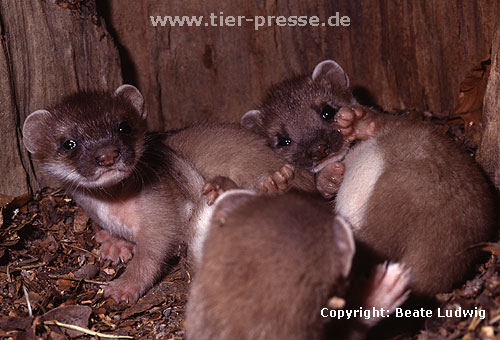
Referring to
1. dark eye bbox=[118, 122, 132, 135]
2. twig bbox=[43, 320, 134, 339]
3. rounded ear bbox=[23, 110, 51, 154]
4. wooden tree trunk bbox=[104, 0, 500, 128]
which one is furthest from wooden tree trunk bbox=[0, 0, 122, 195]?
twig bbox=[43, 320, 134, 339]

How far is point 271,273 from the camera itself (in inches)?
121

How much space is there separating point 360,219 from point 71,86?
3.61 m

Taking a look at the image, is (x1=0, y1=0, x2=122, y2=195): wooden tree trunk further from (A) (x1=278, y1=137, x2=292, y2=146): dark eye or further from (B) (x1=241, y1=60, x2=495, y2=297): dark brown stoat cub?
(B) (x1=241, y1=60, x2=495, y2=297): dark brown stoat cub

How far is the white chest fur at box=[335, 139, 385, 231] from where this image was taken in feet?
15.6

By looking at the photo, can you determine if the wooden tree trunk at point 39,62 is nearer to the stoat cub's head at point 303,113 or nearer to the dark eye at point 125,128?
the dark eye at point 125,128

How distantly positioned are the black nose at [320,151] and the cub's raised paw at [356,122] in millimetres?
353

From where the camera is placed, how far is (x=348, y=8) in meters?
7.01

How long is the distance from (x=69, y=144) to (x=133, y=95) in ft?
3.16

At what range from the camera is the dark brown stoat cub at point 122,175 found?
5434 millimetres

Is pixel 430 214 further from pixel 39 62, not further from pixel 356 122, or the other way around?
pixel 39 62

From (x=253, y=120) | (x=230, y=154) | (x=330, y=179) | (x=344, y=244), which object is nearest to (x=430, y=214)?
(x=344, y=244)

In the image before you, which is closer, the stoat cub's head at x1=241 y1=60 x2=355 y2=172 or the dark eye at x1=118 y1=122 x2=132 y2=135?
the dark eye at x1=118 y1=122 x2=132 y2=135

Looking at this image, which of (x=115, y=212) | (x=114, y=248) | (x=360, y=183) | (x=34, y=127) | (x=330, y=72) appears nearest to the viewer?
(x=360, y=183)

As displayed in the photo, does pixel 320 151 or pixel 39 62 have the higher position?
pixel 39 62
